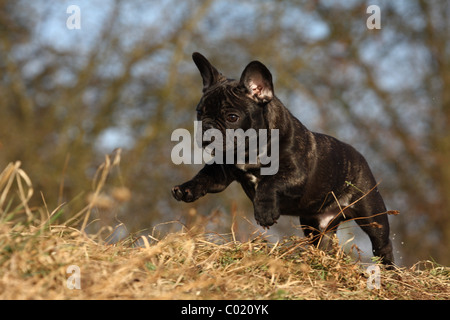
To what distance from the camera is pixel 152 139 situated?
611 inches

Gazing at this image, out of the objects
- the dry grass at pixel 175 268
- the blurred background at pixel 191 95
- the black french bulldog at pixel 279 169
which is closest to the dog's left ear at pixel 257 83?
the black french bulldog at pixel 279 169

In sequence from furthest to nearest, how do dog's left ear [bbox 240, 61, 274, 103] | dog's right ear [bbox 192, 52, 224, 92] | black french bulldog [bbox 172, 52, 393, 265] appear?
dog's right ear [bbox 192, 52, 224, 92]
dog's left ear [bbox 240, 61, 274, 103]
black french bulldog [bbox 172, 52, 393, 265]

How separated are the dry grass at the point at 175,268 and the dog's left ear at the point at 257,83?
3.88 feet

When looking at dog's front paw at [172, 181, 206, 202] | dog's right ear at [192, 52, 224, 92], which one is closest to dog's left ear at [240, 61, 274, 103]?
dog's right ear at [192, 52, 224, 92]

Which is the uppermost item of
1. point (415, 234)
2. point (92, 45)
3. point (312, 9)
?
point (312, 9)

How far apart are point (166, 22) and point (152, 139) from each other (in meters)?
3.25

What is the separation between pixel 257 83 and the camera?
15.1ft

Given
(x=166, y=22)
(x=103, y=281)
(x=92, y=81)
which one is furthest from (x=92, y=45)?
(x=103, y=281)

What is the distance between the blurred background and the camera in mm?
15102

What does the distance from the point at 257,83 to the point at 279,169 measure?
0.73 metres

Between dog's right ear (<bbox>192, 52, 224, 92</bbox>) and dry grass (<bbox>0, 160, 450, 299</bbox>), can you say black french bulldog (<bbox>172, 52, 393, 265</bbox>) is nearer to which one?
dog's right ear (<bbox>192, 52, 224, 92</bbox>)

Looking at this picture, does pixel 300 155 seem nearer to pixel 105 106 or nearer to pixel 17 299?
pixel 17 299

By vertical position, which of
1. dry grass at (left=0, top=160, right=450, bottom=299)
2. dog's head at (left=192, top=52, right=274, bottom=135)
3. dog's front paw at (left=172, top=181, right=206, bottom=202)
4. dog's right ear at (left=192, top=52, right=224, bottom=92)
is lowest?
dry grass at (left=0, top=160, right=450, bottom=299)

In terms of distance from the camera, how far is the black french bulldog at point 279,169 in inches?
173
